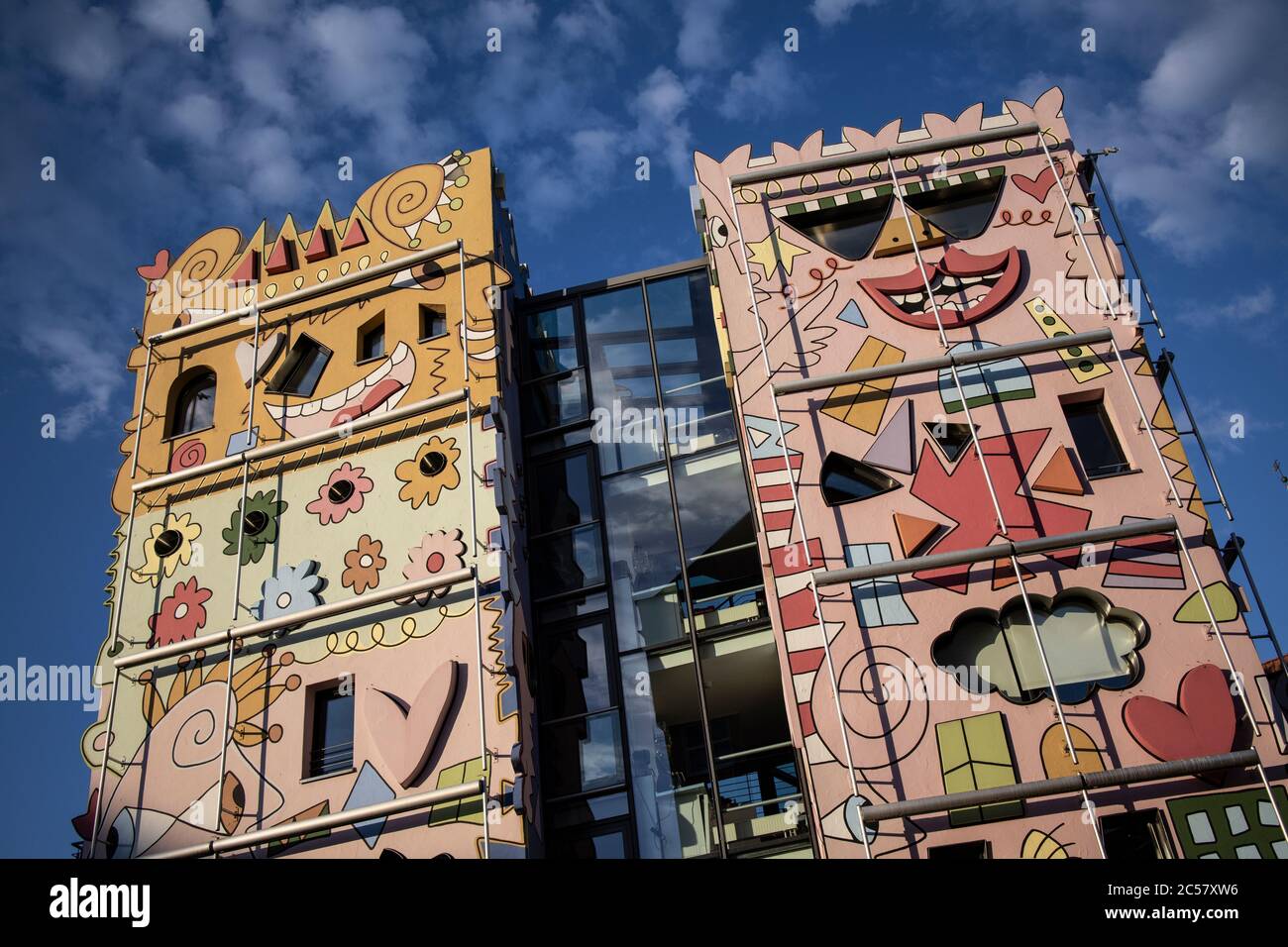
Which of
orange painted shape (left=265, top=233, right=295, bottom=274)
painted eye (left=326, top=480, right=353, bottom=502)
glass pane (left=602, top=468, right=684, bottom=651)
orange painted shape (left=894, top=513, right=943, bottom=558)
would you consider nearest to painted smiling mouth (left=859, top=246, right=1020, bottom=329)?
orange painted shape (left=894, top=513, right=943, bottom=558)

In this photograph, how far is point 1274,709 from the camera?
11.0 metres

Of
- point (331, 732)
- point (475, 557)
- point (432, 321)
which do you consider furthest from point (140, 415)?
point (475, 557)

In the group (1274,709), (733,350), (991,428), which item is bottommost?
(1274,709)

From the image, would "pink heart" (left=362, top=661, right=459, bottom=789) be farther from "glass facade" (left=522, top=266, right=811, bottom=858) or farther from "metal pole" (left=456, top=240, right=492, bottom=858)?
"glass facade" (left=522, top=266, right=811, bottom=858)

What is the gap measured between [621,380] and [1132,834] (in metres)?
8.58

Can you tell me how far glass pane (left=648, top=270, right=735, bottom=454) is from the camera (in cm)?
1521

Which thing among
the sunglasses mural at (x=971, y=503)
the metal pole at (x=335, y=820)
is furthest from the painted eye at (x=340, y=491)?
the sunglasses mural at (x=971, y=503)

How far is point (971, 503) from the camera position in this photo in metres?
12.6

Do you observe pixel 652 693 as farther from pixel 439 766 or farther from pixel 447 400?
pixel 447 400

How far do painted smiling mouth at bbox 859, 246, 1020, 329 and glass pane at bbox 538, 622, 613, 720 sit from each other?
214 inches
